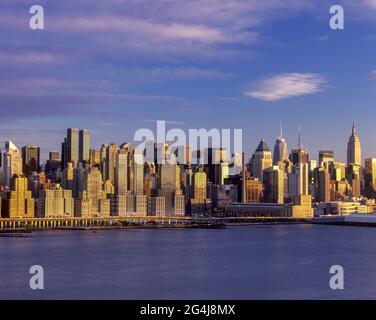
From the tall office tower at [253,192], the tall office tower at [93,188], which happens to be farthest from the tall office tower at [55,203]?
the tall office tower at [253,192]

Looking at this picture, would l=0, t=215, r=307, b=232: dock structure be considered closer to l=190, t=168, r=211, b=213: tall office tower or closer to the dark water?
l=190, t=168, r=211, b=213: tall office tower

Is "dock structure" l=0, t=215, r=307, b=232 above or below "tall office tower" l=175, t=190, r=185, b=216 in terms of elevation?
below

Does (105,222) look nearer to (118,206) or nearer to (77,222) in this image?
(77,222)

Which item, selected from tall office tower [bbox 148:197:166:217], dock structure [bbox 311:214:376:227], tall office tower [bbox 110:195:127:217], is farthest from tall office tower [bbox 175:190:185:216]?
dock structure [bbox 311:214:376:227]

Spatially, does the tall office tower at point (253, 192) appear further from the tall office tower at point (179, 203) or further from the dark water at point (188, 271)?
the dark water at point (188, 271)

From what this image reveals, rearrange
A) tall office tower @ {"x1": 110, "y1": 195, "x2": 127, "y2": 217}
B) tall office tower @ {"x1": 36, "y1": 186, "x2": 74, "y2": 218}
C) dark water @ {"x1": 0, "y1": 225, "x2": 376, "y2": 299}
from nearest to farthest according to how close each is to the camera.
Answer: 1. dark water @ {"x1": 0, "y1": 225, "x2": 376, "y2": 299}
2. tall office tower @ {"x1": 36, "y1": 186, "x2": 74, "y2": 218}
3. tall office tower @ {"x1": 110, "y1": 195, "x2": 127, "y2": 217}

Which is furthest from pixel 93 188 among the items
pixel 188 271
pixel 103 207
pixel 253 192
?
pixel 188 271

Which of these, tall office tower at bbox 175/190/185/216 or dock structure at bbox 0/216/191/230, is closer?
dock structure at bbox 0/216/191/230
